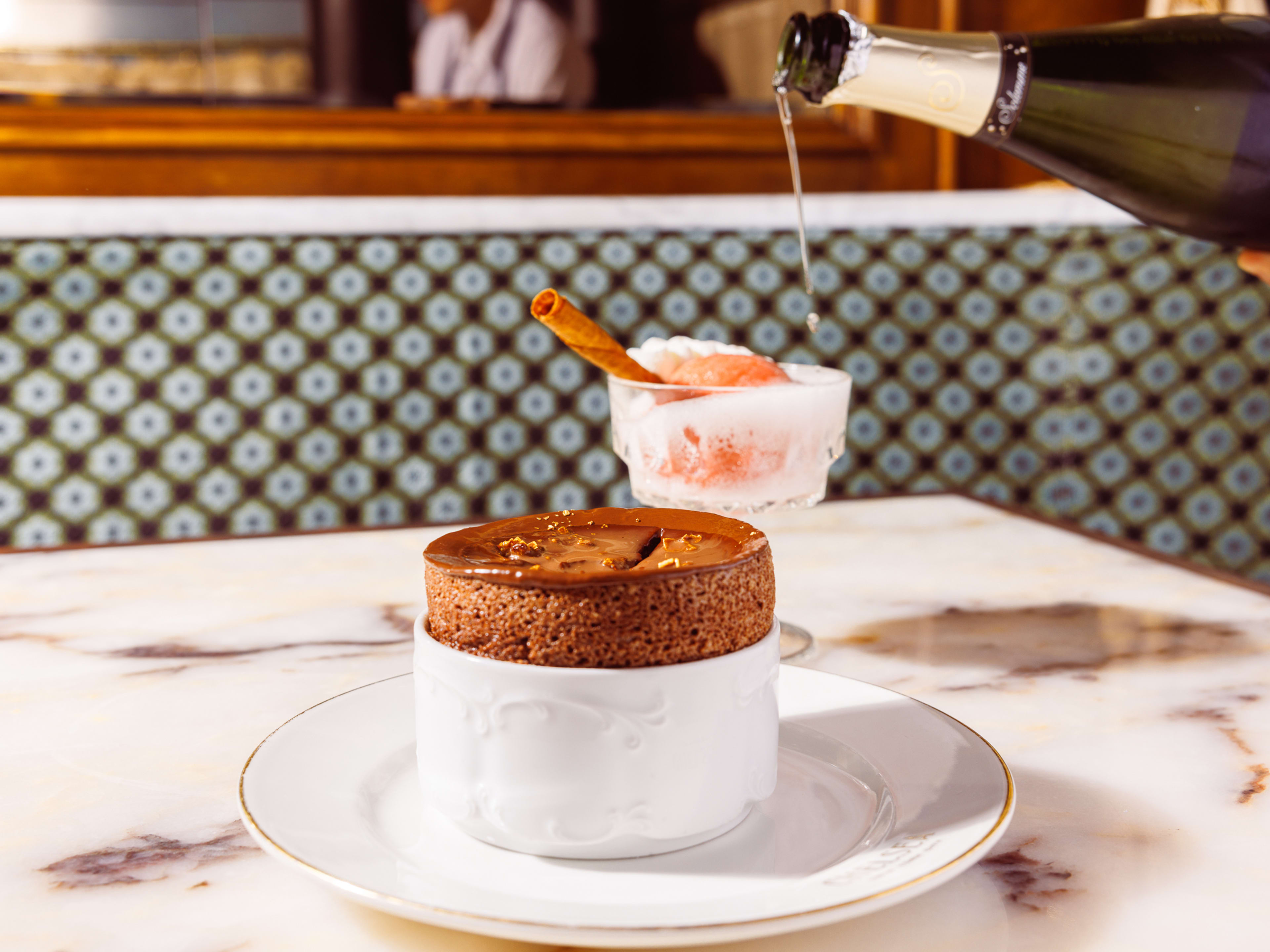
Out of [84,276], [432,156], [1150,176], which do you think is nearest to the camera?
[1150,176]

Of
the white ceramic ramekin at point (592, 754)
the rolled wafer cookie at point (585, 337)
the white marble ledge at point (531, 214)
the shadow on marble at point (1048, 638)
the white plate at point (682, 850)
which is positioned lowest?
the shadow on marble at point (1048, 638)

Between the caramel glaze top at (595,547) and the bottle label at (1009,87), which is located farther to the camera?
the bottle label at (1009,87)

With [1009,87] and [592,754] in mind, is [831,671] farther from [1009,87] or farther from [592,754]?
[1009,87]

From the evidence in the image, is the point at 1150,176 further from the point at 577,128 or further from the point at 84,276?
the point at 84,276

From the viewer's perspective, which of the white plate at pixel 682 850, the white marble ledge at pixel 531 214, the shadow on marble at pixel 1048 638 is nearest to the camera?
the white plate at pixel 682 850

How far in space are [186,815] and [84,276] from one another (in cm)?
142

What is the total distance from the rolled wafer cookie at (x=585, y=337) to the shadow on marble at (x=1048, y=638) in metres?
0.24

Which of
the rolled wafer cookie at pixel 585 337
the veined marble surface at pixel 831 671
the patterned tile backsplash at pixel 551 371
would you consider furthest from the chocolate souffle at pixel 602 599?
the patterned tile backsplash at pixel 551 371

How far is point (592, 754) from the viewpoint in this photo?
0.41 m

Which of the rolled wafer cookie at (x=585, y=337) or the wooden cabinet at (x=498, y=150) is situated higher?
the wooden cabinet at (x=498, y=150)

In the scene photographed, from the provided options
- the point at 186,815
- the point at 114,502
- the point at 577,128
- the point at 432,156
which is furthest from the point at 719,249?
the point at 186,815

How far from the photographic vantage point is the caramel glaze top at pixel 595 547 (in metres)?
0.42

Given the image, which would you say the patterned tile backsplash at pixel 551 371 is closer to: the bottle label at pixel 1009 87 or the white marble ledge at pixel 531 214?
the white marble ledge at pixel 531 214

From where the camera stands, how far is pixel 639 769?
1.35 ft
